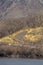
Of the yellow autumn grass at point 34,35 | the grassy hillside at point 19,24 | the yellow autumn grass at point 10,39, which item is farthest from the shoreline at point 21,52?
the grassy hillside at point 19,24

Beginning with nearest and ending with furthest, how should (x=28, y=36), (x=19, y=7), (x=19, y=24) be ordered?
(x=28, y=36) < (x=19, y=24) < (x=19, y=7)

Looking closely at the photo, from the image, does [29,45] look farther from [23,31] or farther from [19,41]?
[23,31]

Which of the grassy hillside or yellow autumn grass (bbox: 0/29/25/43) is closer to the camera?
yellow autumn grass (bbox: 0/29/25/43)

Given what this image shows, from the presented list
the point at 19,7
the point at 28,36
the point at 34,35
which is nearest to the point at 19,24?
the point at 28,36
